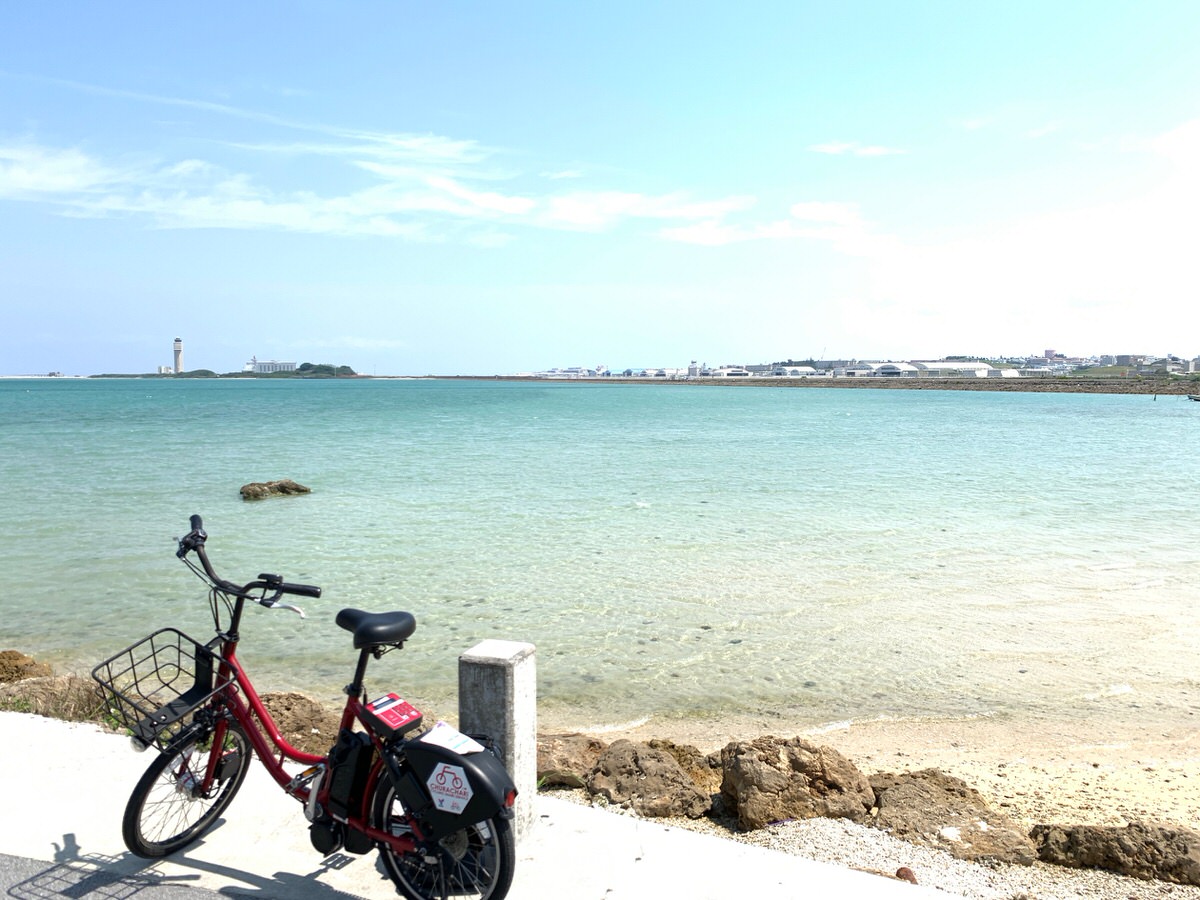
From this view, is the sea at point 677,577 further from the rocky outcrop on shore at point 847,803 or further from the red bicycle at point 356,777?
the red bicycle at point 356,777

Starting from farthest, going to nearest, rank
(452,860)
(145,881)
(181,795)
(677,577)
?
(677,577) < (181,795) < (145,881) < (452,860)

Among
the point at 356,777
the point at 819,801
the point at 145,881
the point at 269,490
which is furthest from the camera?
the point at 269,490

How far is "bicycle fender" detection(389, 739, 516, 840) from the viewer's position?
3.23 m

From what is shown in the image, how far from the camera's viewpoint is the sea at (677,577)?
838cm

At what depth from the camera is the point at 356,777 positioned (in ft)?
11.7

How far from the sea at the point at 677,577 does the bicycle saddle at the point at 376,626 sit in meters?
4.22

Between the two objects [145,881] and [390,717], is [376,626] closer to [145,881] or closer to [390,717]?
[390,717]

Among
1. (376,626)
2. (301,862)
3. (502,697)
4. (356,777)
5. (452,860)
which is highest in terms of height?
(376,626)

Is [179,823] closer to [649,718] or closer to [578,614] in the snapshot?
[649,718]

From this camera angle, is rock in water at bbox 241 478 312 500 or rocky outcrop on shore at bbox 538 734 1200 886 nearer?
rocky outcrop on shore at bbox 538 734 1200 886

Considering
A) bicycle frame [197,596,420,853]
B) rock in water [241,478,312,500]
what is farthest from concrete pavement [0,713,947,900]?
rock in water [241,478,312,500]

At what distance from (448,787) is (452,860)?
357mm

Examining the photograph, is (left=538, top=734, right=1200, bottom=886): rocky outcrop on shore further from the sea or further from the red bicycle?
the sea

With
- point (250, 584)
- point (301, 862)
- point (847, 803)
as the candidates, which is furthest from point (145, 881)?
point (847, 803)
